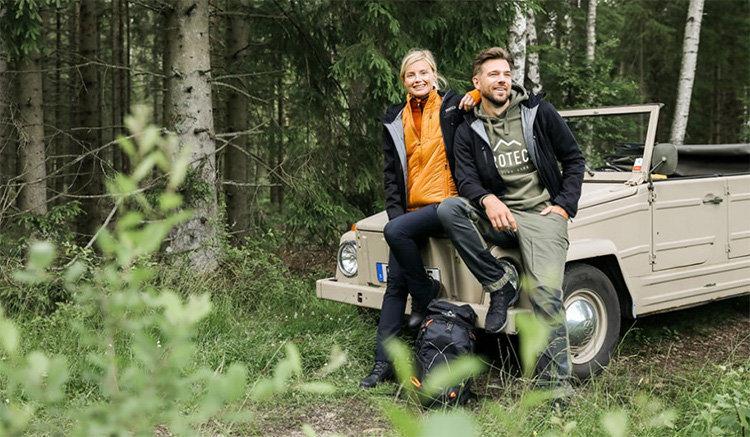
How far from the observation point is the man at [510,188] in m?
4.44

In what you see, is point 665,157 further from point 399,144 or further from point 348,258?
point 348,258

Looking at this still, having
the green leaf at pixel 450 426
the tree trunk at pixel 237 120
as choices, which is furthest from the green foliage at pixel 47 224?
the green leaf at pixel 450 426

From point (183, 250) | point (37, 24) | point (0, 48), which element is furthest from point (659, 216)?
point (0, 48)

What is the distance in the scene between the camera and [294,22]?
8711mm

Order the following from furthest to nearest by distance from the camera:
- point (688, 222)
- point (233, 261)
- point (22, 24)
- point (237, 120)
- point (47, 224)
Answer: point (237, 120), point (47, 224), point (233, 261), point (22, 24), point (688, 222)

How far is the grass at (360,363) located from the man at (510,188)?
582mm

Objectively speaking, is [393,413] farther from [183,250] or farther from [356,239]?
[183,250]

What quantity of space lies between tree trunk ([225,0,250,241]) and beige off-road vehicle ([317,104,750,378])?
4.66m

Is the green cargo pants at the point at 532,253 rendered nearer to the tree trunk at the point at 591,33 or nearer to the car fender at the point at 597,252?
the car fender at the point at 597,252

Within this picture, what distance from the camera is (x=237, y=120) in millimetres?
11531

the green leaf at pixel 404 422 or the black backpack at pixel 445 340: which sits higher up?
the green leaf at pixel 404 422

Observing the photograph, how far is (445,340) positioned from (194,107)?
12.8 feet

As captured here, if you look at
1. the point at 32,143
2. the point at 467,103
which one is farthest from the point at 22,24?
the point at 467,103

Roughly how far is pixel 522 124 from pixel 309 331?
7.60 feet
